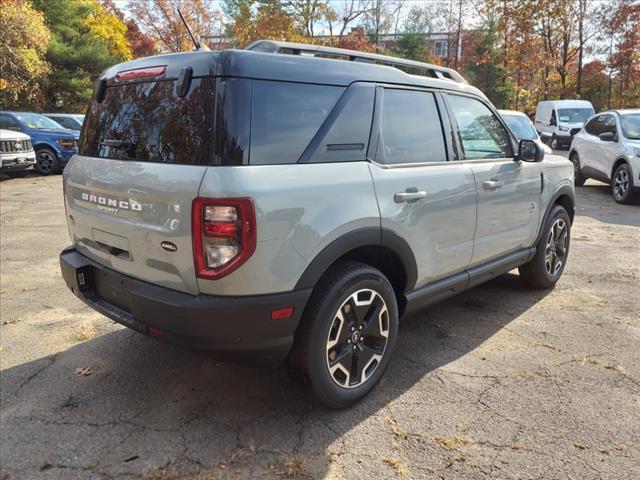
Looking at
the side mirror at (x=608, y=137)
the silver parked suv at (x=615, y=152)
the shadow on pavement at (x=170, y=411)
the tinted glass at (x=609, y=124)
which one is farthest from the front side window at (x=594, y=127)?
the shadow on pavement at (x=170, y=411)

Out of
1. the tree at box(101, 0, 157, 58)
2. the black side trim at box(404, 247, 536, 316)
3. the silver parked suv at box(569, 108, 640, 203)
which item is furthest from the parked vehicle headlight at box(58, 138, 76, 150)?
the tree at box(101, 0, 157, 58)

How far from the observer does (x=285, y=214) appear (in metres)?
2.33

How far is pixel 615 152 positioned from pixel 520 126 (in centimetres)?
187

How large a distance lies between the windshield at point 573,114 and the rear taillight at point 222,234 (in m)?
20.5

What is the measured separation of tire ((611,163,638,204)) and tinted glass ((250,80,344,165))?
8917mm

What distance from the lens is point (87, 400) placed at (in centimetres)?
296

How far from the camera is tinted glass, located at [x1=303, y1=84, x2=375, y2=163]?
262cm

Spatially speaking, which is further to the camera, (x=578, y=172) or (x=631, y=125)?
(x=578, y=172)

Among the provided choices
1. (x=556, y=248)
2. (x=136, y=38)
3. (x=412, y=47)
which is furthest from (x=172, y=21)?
(x=556, y=248)

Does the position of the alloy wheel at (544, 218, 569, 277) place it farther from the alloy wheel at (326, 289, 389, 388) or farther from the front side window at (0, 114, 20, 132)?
the front side window at (0, 114, 20, 132)

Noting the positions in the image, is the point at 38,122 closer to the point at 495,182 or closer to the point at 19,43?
the point at 19,43

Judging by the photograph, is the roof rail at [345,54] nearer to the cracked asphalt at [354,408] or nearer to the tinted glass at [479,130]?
the tinted glass at [479,130]

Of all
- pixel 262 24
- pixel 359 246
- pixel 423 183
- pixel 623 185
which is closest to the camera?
pixel 359 246

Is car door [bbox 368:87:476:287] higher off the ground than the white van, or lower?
lower
